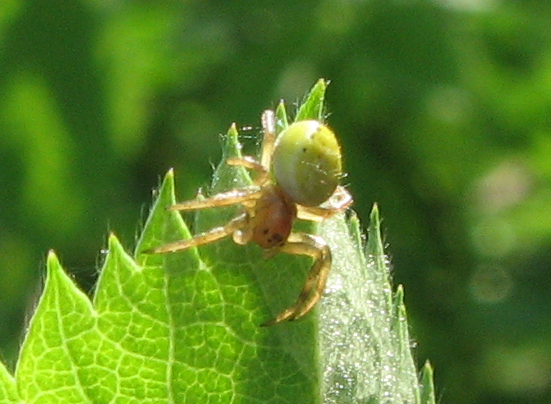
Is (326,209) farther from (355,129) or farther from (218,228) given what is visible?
(355,129)

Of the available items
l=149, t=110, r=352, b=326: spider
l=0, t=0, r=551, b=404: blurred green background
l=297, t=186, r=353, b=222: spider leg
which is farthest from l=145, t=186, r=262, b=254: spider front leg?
l=0, t=0, r=551, b=404: blurred green background

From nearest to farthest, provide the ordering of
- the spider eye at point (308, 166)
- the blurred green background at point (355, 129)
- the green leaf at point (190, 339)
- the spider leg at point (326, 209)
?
the green leaf at point (190, 339) < the spider leg at point (326, 209) < the spider eye at point (308, 166) < the blurred green background at point (355, 129)

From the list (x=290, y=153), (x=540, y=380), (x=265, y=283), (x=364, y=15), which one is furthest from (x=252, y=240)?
(x=540, y=380)

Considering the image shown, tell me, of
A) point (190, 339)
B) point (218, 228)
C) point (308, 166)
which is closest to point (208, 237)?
point (218, 228)

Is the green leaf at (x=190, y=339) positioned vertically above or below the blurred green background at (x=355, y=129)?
below

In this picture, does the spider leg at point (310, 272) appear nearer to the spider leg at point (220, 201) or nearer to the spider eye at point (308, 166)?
the spider leg at point (220, 201)

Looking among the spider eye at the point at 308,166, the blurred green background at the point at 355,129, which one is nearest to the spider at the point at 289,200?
the spider eye at the point at 308,166
